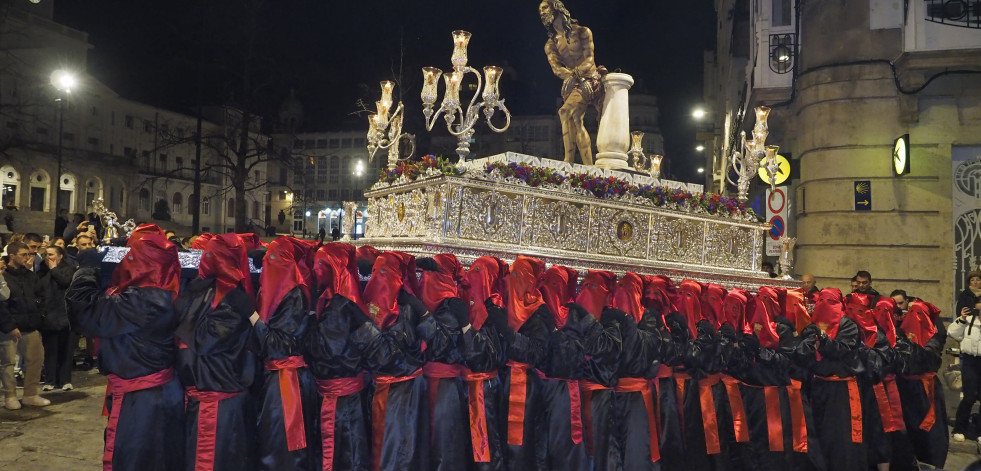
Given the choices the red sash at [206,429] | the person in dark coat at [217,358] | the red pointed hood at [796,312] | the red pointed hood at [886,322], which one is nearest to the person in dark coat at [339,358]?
the person in dark coat at [217,358]

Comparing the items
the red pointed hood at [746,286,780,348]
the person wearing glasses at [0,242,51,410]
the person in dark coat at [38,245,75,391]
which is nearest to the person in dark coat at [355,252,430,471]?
the red pointed hood at [746,286,780,348]

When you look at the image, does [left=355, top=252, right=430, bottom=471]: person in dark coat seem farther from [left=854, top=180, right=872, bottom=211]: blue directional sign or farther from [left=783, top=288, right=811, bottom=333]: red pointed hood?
[left=854, top=180, right=872, bottom=211]: blue directional sign

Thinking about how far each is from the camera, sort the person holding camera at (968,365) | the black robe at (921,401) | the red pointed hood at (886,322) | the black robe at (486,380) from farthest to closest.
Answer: the person holding camera at (968,365), the black robe at (921,401), the red pointed hood at (886,322), the black robe at (486,380)

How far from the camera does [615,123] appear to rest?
10484mm

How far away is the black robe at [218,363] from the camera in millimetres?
4535

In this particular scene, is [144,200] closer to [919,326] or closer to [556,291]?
[556,291]

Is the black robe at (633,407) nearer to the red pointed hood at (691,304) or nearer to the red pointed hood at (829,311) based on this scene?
Answer: the red pointed hood at (691,304)

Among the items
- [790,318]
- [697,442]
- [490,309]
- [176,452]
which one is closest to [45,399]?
[176,452]

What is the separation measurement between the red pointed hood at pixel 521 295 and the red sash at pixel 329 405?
133cm

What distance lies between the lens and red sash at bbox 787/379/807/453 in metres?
6.75

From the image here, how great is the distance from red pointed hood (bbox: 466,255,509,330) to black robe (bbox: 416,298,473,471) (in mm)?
98

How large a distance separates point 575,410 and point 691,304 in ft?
4.97

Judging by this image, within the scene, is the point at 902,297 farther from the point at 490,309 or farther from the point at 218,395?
the point at 218,395

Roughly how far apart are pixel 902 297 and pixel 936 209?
3674 millimetres
